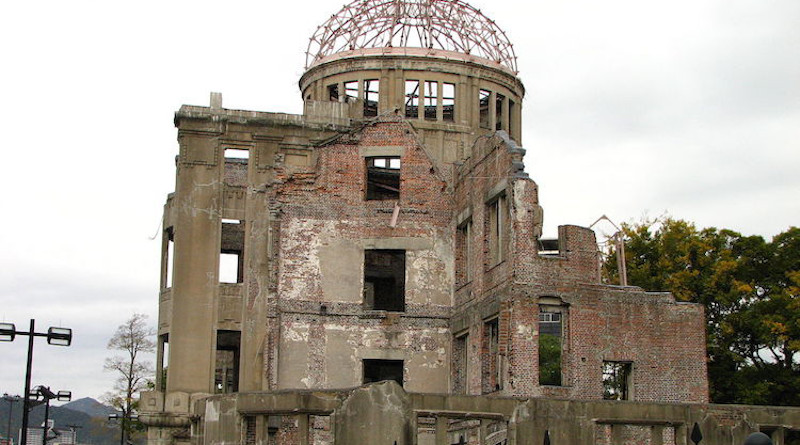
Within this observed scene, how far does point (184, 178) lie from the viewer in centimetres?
3212

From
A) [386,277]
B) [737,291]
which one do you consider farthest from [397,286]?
[737,291]

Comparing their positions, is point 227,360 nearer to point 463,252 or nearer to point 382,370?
point 382,370

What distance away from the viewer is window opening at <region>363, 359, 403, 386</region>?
103 ft

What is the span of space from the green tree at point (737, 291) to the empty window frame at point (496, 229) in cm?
1222

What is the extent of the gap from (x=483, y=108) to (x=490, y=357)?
14504 mm

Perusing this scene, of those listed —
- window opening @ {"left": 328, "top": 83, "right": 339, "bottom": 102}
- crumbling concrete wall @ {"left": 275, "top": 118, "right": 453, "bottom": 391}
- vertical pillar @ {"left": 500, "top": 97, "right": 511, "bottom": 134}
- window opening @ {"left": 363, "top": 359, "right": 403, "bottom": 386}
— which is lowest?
window opening @ {"left": 363, "top": 359, "right": 403, "bottom": 386}

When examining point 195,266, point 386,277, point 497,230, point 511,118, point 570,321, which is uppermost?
point 511,118

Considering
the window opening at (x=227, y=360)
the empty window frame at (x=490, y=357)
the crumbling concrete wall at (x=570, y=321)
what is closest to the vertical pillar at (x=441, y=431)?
the crumbling concrete wall at (x=570, y=321)

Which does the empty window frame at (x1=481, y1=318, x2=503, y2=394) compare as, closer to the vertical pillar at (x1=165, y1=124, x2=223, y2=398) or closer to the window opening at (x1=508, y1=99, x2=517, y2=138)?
the vertical pillar at (x1=165, y1=124, x2=223, y2=398)

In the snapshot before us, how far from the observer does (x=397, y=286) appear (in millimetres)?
32906

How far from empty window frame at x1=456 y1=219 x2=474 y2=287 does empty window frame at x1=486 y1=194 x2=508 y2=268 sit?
1.60 m

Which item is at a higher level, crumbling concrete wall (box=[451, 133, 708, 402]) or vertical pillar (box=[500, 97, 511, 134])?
vertical pillar (box=[500, 97, 511, 134])

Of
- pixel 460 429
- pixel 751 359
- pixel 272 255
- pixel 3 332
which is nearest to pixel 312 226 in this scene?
pixel 272 255

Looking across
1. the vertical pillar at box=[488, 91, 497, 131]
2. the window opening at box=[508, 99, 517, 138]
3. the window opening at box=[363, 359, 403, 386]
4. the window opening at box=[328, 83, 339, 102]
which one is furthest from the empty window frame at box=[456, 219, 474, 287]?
the window opening at box=[328, 83, 339, 102]
